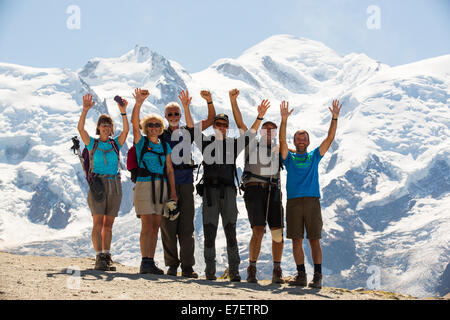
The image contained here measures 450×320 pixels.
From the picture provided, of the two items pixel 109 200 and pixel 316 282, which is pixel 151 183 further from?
pixel 316 282

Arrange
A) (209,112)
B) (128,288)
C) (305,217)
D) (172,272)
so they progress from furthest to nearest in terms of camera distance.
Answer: (209,112) < (172,272) < (305,217) < (128,288)

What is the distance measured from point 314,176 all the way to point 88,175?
4933mm

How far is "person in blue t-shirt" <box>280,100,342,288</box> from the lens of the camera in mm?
10961

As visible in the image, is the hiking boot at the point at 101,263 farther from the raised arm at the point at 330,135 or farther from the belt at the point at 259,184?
the raised arm at the point at 330,135

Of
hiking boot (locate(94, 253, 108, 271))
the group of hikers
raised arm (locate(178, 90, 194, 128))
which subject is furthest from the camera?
raised arm (locate(178, 90, 194, 128))

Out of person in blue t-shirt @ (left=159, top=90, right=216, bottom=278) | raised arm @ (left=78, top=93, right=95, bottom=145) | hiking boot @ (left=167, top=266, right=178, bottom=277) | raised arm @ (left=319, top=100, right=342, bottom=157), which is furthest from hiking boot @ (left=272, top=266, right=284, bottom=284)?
raised arm @ (left=78, top=93, right=95, bottom=145)

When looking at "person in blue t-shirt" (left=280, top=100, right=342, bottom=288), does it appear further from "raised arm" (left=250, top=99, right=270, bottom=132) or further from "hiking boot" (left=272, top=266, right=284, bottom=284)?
"raised arm" (left=250, top=99, right=270, bottom=132)

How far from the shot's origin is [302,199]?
11.1 metres

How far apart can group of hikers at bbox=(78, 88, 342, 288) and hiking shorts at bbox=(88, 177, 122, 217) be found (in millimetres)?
21

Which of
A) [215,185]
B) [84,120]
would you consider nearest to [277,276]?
[215,185]

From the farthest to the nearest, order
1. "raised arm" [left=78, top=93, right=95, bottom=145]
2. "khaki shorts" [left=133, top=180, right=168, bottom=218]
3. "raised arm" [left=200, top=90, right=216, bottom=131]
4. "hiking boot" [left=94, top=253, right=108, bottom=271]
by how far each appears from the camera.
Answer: "raised arm" [left=200, top=90, right=216, bottom=131] → "raised arm" [left=78, top=93, right=95, bottom=145] → "hiking boot" [left=94, top=253, right=108, bottom=271] → "khaki shorts" [left=133, top=180, right=168, bottom=218]

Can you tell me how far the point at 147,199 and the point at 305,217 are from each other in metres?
3.31
